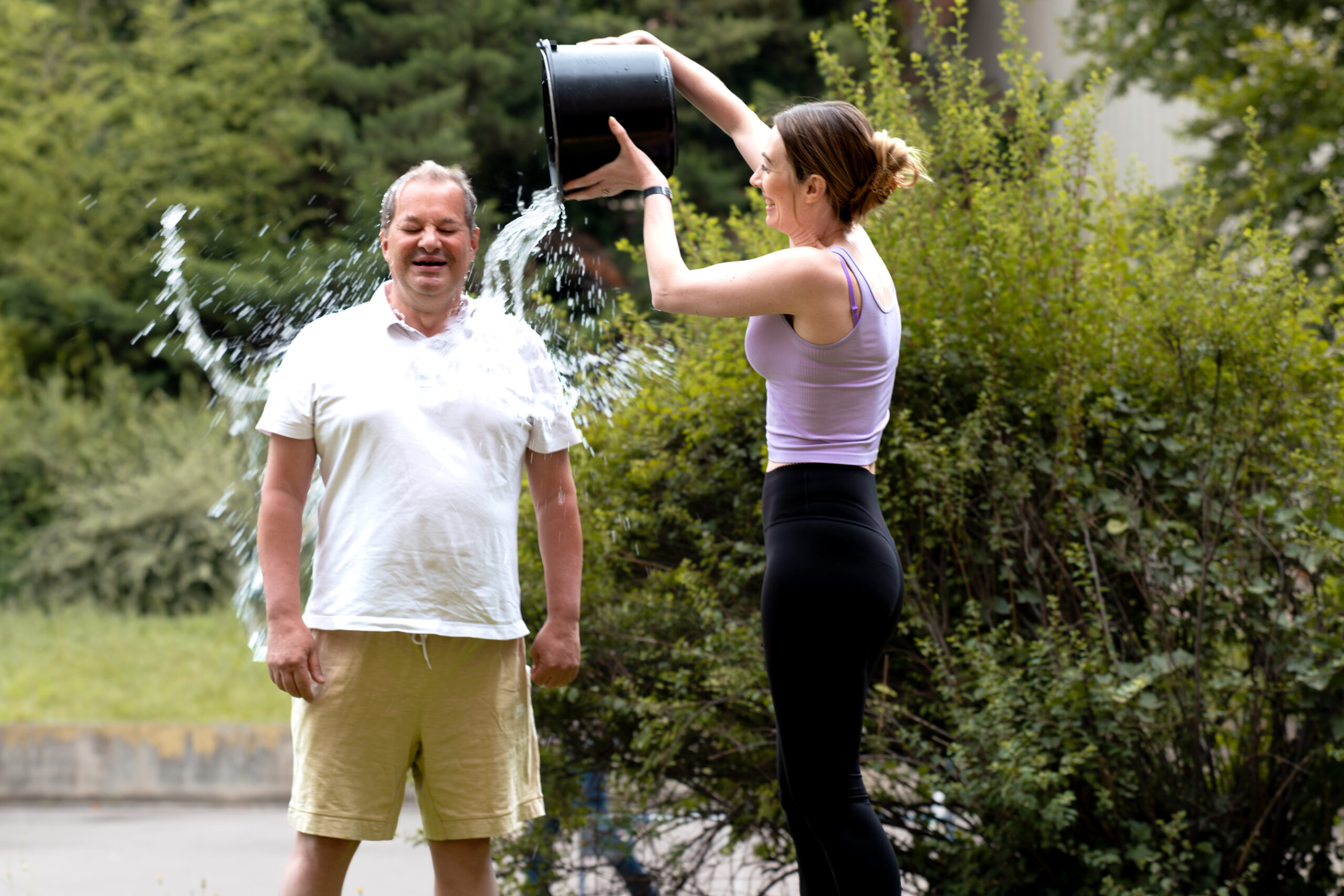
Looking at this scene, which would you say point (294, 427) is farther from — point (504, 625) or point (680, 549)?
point (680, 549)

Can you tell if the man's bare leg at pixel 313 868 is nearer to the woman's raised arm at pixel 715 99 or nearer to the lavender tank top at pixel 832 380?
the lavender tank top at pixel 832 380

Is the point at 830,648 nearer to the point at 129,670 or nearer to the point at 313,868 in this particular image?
the point at 313,868

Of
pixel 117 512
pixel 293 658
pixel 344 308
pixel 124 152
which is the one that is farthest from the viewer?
pixel 124 152

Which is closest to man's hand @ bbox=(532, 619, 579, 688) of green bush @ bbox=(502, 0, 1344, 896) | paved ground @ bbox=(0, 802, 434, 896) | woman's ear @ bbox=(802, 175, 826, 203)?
green bush @ bbox=(502, 0, 1344, 896)

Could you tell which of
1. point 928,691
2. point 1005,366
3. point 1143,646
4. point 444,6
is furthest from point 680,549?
point 444,6

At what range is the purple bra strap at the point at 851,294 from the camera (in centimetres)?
232

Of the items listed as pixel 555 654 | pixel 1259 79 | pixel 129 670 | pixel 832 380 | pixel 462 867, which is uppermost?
pixel 1259 79

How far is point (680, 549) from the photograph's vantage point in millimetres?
3900

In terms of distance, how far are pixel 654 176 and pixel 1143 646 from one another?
6.87ft

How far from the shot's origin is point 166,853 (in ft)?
20.3

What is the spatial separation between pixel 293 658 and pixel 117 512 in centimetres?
1087

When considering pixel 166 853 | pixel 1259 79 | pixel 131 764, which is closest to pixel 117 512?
pixel 131 764

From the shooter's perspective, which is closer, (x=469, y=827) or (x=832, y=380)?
(x=832, y=380)

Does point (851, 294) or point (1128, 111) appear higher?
point (1128, 111)
